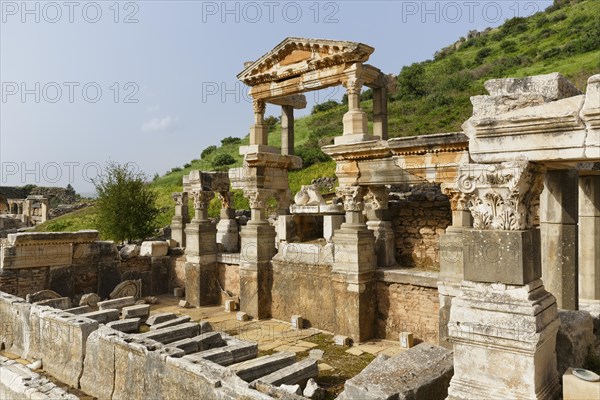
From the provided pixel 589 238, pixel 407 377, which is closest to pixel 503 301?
pixel 407 377

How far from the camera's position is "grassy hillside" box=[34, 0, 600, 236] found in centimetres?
3042

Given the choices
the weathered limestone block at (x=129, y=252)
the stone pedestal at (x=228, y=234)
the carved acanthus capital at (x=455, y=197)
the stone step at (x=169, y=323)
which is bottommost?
the stone step at (x=169, y=323)

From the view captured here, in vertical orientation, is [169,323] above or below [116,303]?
above

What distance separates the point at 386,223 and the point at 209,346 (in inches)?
189

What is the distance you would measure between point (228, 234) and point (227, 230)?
0.46 feet

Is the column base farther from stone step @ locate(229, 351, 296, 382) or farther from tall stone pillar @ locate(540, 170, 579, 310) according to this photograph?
stone step @ locate(229, 351, 296, 382)

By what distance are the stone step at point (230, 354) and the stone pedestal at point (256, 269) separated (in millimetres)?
4557

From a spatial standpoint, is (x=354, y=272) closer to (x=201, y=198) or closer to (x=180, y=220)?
(x=201, y=198)

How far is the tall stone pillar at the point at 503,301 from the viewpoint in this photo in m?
3.99

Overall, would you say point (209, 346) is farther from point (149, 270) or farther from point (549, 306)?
point (149, 270)

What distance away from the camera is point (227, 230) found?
14617 millimetres

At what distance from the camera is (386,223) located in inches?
408

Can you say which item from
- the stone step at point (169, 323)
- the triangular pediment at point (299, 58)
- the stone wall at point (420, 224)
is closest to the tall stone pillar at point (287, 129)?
the triangular pediment at point (299, 58)

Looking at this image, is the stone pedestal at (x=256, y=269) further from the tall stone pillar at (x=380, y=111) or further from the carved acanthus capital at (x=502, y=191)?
the carved acanthus capital at (x=502, y=191)
